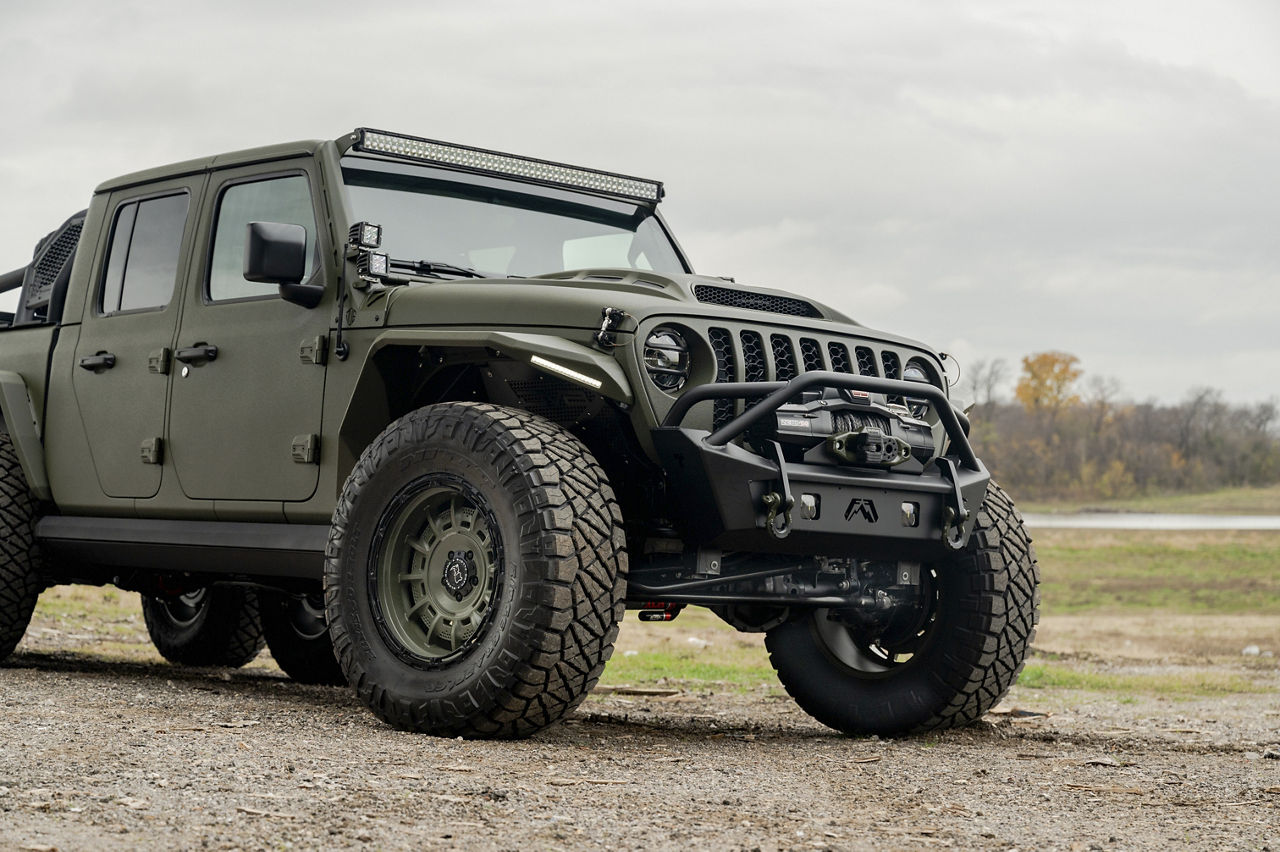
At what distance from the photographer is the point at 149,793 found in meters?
3.87

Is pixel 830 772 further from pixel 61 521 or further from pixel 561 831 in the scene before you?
pixel 61 521

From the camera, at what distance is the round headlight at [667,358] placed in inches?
207

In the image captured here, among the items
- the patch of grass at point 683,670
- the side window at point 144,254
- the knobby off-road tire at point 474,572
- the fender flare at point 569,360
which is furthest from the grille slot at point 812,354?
the patch of grass at point 683,670

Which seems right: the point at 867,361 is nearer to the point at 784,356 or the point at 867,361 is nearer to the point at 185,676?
the point at 784,356

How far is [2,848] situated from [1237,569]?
26.9m

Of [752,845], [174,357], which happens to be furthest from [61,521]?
[752,845]

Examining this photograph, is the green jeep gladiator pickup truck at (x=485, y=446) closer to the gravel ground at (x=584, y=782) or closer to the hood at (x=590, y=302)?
the hood at (x=590, y=302)

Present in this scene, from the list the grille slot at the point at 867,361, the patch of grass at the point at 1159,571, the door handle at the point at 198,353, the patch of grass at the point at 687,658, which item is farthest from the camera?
the patch of grass at the point at 1159,571

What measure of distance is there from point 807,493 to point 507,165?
8.27 feet

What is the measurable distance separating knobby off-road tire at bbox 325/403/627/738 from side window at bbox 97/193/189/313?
2.25m

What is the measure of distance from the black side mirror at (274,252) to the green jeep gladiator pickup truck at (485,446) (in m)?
0.01

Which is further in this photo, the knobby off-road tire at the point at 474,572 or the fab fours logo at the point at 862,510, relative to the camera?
the fab fours logo at the point at 862,510

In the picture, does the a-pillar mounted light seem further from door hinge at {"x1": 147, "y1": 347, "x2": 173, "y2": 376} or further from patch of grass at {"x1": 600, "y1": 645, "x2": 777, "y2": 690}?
patch of grass at {"x1": 600, "y1": 645, "x2": 777, "y2": 690}

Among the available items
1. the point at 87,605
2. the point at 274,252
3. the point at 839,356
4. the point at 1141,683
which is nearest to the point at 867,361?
the point at 839,356
